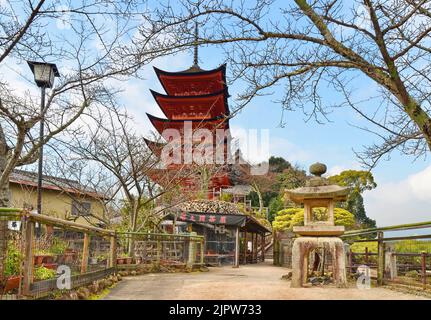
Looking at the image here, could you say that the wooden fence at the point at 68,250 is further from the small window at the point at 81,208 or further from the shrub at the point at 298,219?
the shrub at the point at 298,219

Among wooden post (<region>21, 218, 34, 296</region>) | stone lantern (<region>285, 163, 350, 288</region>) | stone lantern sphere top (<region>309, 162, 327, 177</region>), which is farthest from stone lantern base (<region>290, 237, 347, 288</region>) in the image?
wooden post (<region>21, 218, 34, 296</region>)

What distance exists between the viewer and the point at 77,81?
7.04 metres

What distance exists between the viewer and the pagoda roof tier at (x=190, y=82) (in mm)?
28928

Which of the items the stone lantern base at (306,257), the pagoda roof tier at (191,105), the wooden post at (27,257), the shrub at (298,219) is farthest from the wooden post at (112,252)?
the pagoda roof tier at (191,105)

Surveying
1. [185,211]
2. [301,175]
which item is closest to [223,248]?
[185,211]

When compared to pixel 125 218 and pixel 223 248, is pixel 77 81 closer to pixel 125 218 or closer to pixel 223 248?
pixel 125 218

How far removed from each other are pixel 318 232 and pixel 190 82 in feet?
73.9

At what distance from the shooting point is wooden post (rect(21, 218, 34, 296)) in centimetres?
473

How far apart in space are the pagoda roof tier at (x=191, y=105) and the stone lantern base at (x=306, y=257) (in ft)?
66.2

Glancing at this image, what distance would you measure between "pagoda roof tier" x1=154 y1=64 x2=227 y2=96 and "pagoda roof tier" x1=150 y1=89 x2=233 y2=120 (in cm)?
81

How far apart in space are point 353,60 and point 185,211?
13.6 m

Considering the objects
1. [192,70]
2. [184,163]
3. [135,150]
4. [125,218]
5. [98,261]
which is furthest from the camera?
[192,70]

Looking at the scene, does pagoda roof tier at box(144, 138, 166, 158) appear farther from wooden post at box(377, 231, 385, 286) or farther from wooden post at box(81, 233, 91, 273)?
wooden post at box(377, 231, 385, 286)

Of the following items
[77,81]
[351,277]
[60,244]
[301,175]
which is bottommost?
[351,277]
